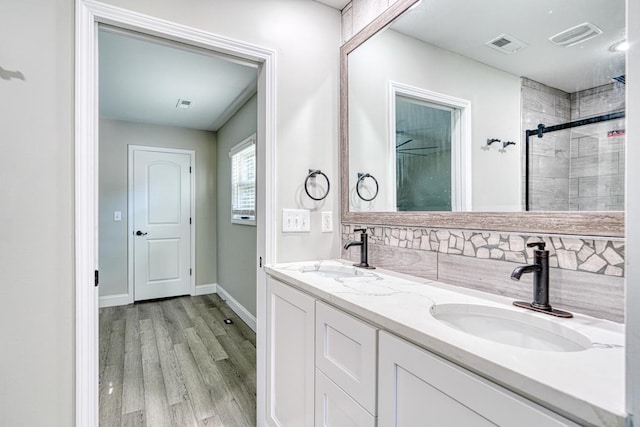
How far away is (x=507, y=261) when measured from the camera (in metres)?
1.07

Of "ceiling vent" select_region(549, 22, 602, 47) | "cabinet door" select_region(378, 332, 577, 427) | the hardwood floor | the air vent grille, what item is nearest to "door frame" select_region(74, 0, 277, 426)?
the hardwood floor

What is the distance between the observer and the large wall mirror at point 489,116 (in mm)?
873

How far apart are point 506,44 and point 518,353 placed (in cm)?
104

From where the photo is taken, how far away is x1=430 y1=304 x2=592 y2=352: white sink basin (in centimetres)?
79

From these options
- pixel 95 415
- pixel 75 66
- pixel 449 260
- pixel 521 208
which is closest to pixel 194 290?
pixel 95 415

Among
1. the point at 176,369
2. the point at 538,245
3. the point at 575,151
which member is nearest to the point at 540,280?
the point at 538,245

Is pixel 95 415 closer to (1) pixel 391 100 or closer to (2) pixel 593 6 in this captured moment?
(1) pixel 391 100

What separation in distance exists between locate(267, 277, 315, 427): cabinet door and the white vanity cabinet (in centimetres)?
8

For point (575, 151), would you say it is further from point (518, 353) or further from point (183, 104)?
point (183, 104)

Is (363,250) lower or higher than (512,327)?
higher

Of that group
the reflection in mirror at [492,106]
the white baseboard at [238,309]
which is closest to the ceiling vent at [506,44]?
the reflection in mirror at [492,106]

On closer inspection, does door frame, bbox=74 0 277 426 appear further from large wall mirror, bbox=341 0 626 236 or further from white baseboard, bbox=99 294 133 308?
white baseboard, bbox=99 294 133 308

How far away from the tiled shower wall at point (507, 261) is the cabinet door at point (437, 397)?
482mm

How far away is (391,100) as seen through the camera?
1649 mm
